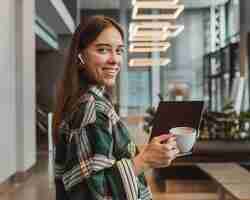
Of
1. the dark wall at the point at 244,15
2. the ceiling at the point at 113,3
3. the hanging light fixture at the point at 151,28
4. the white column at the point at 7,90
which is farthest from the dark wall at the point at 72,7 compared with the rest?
the white column at the point at 7,90

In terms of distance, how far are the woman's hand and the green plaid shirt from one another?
0.02 metres

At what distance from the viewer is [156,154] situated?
893 millimetres

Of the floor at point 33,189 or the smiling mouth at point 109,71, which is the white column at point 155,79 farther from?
the smiling mouth at point 109,71

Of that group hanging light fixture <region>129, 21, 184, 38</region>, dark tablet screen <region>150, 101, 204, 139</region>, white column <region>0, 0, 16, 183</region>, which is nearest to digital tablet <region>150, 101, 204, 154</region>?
dark tablet screen <region>150, 101, 204, 139</region>

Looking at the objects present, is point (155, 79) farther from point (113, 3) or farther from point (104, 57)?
point (104, 57)

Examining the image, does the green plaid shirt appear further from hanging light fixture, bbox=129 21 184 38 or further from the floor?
hanging light fixture, bbox=129 21 184 38

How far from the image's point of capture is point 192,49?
15.8 meters

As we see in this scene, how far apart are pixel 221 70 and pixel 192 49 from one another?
248 centimetres

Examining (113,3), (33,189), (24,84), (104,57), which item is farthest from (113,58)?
(113,3)

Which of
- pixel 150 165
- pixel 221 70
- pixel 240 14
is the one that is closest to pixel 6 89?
pixel 150 165

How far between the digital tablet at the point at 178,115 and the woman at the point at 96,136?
0.25 ft

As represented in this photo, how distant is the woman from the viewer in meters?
0.84

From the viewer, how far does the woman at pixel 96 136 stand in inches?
33.0

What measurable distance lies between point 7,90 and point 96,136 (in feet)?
16.4
